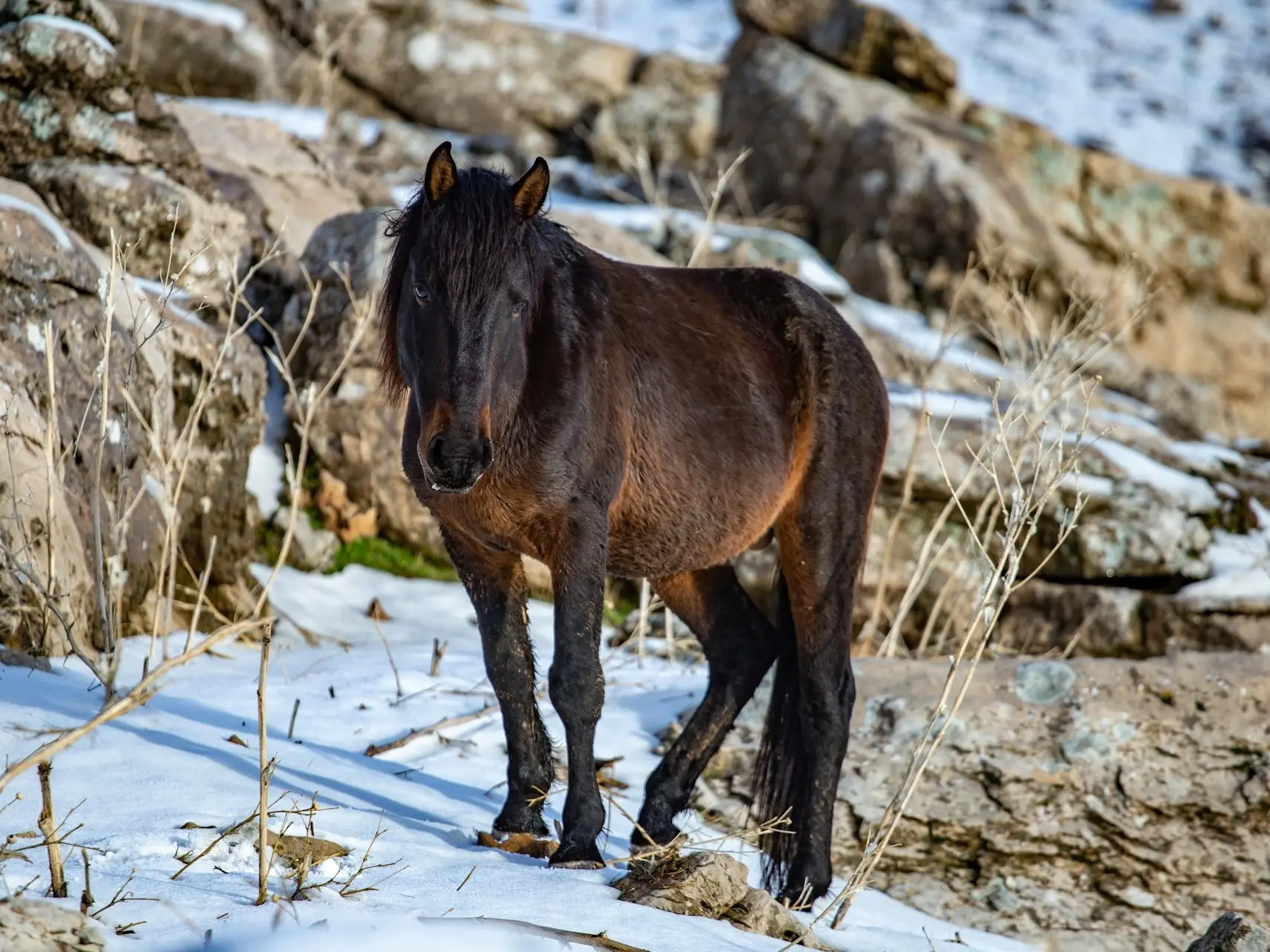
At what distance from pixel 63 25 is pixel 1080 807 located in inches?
248

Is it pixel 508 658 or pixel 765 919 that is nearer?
pixel 765 919

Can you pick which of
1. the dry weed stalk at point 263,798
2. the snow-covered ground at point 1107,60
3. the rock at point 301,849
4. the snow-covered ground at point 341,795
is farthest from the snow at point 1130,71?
the dry weed stalk at point 263,798

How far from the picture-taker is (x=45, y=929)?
2092mm

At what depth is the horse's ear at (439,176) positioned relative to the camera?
3.42 m

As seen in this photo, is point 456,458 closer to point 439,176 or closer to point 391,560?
point 439,176

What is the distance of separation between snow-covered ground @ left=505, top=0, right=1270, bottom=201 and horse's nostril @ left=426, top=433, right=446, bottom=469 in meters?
17.4

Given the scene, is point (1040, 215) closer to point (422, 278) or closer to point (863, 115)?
point (863, 115)

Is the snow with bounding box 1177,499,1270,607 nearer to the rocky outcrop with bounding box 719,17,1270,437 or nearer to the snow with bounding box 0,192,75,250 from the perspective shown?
the rocky outcrop with bounding box 719,17,1270,437

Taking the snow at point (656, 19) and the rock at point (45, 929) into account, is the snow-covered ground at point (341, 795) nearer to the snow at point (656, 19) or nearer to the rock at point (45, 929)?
the rock at point (45, 929)

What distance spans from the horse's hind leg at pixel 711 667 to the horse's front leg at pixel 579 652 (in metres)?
0.84

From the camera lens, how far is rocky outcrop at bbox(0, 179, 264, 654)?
A: 14.6 ft

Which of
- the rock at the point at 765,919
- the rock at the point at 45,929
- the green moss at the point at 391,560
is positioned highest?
the rock at the point at 45,929

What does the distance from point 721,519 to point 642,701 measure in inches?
70.8

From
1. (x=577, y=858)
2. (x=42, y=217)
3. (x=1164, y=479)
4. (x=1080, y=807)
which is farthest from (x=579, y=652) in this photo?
(x=1164, y=479)
